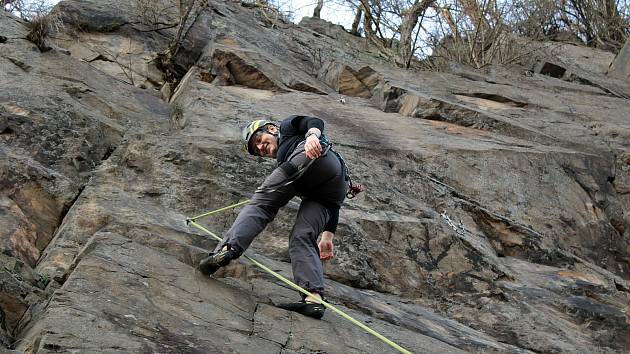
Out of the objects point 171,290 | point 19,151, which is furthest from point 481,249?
Result: point 19,151

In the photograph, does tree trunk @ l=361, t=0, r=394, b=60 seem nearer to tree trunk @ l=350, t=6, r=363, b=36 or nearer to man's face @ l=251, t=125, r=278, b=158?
tree trunk @ l=350, t=6, r=363, b=36

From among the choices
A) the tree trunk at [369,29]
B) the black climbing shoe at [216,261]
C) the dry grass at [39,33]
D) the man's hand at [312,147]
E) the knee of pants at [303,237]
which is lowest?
the black climbing shoe at [216,261]

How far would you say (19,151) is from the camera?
675 centimetres

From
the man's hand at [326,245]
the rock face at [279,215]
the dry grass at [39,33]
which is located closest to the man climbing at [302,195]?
the man's hand at [326,245]

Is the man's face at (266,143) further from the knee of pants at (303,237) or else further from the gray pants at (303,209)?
the knee of pants at (303,237)

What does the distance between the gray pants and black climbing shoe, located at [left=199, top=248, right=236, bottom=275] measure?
3.8 inches

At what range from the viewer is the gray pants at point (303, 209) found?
511cm

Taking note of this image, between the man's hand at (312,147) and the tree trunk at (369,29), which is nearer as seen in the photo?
the man's hand at (312,147)

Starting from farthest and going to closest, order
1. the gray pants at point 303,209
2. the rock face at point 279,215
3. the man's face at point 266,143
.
Result: the man's face at point 266,143 → the gray pants at point 303,209 → the rock face at point 279,215

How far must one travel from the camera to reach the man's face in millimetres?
5629

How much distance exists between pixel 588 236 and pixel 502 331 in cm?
284

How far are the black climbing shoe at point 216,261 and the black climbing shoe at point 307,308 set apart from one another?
0.46 meters

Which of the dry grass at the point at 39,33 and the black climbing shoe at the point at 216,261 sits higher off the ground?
the dry grass at the point at 39,33

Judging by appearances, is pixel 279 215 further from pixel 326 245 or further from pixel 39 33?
pixel 39 33
